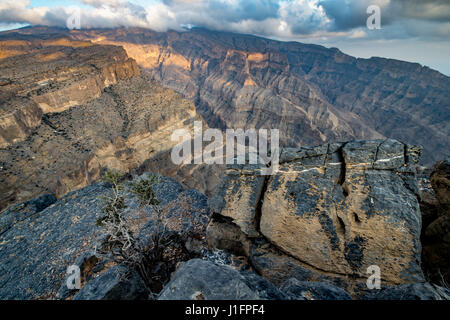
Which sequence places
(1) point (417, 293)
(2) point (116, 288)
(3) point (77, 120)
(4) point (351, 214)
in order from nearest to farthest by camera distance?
(1) point (417, 293) < (2) point (116, 288) < (4) point (351, 214) < (3) point (77, 120)

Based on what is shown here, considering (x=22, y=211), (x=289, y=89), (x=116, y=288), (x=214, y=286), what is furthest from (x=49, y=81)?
(x=289, y=89)

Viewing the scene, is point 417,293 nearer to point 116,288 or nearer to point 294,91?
point 116,288

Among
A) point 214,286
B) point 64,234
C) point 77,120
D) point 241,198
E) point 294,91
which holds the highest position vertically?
point 214,286

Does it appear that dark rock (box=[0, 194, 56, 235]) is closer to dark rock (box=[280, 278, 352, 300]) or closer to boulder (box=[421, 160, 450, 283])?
dark rock (box=[280, 278, 352, 300])

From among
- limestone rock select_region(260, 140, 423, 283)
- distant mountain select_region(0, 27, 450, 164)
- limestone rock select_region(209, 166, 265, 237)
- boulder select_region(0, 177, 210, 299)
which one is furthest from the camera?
distant mountain select_region(0, 27, 450, 164)

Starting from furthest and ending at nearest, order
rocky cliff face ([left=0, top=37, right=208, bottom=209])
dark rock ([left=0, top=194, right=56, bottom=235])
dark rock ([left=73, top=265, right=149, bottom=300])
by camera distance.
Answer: rocky cliff face ([left=0, top=37, right=208, bottom=209]) → dark rock ([left=0, top=194, right=56, bottom=235]) → dark rock ([left=73, top=265, right=149, bottom=300])

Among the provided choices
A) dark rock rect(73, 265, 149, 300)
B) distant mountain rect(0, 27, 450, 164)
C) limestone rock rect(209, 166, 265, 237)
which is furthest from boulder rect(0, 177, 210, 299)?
distant mountain rect(0, 27, 450, 164)
